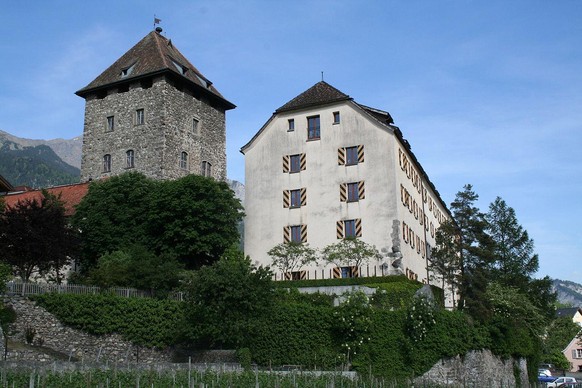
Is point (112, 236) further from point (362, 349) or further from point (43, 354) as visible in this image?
point (362, 349)

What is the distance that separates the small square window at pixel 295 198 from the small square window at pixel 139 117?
14.6m

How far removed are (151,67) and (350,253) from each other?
23.7 metres

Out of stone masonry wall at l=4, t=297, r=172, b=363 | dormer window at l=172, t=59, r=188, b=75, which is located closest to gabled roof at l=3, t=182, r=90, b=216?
dormer window at l=172, t=59, r=188, b=75

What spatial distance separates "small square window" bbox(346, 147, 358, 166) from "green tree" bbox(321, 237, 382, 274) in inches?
221

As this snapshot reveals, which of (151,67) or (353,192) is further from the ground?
(151,67)

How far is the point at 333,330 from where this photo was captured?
31.6 metres

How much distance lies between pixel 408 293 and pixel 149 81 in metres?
28.2

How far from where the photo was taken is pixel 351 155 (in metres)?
44.2

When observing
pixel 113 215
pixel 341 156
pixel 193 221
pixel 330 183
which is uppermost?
pixel 341 156

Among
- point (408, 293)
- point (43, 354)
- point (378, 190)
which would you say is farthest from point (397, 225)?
point (43, 354)

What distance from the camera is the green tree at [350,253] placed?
40.2m

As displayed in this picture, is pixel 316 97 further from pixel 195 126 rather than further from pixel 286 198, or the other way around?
pixel 195 126

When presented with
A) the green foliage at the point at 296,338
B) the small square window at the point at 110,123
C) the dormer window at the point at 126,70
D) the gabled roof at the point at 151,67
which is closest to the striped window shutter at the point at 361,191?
the green foliage at the point at 296,338

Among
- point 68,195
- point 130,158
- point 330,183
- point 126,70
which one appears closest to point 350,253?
point 330,183
